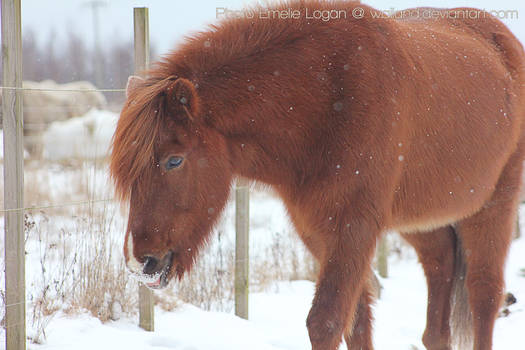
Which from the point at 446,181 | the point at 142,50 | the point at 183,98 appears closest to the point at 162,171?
the point at 183,98

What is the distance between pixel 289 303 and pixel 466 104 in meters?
3.10

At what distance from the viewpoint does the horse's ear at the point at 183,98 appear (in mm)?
2430

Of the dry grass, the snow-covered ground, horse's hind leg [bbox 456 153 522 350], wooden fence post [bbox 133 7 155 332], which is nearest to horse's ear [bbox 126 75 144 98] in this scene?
the dry grass

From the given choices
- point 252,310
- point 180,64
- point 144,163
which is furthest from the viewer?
point 252,310

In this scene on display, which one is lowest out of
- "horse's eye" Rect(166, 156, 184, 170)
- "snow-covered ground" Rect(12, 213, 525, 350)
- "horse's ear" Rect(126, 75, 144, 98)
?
"snow-covered ground" Rect(12, 213, 525, 350)

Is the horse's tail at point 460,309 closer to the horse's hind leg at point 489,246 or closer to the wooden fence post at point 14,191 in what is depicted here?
the horse's hind leg at point 489,246

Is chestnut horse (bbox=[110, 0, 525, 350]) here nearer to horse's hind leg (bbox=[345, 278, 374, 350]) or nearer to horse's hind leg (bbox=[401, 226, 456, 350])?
horse's hind leg (bbox=[345, 278, 374, 350])

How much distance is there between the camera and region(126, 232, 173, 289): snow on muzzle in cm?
239

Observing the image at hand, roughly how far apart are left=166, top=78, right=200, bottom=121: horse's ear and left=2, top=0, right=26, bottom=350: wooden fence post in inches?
52.9

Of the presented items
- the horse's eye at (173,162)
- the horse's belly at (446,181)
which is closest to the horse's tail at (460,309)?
the horse's belly at (446,181)

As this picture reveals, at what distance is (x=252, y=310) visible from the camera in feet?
17.7

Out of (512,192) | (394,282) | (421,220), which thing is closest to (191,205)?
(421,220)

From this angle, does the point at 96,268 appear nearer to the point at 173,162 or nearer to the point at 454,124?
the point at 173,162

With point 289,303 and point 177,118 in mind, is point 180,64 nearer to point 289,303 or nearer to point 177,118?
point 177,118
